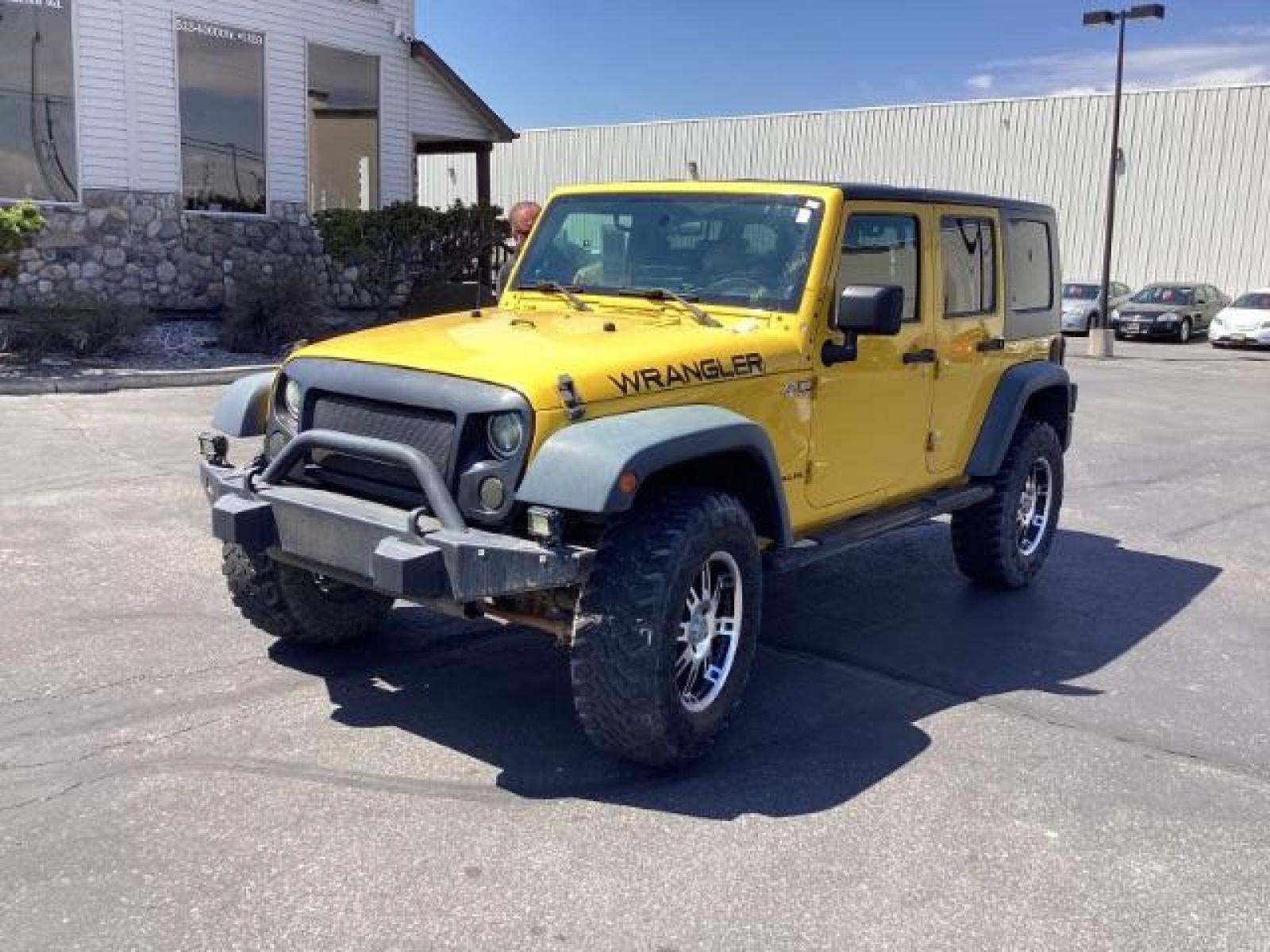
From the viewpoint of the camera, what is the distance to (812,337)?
466 centimetres

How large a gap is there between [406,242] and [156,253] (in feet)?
11.6

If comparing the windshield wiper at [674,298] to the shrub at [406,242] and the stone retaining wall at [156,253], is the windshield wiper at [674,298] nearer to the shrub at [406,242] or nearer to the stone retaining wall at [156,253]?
the stone retaining wall at [156,253]

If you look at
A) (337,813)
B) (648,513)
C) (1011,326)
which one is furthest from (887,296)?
(337,813)

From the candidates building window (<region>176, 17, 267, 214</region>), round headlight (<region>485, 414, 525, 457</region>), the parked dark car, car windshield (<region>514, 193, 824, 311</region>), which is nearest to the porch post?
building window (<region>176, 17, 267, 214</region>)

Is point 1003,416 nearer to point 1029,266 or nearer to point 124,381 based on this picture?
point 1029,266

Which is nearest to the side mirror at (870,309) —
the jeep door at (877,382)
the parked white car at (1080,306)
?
the jeep door at (877,382)

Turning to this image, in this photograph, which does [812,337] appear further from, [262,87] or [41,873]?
[262,87]

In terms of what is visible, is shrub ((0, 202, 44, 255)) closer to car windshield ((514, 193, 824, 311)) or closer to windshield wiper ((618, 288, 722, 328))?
car windshield ((514, 193, 824, 311))

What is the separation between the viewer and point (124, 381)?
42.2 feet

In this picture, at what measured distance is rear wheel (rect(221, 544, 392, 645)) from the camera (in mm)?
4730

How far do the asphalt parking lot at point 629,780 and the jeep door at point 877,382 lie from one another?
0.84 m

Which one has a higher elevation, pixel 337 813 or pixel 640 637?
pixel 640 637

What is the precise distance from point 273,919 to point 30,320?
486 inches

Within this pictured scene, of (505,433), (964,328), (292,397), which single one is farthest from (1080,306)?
(505,433)
